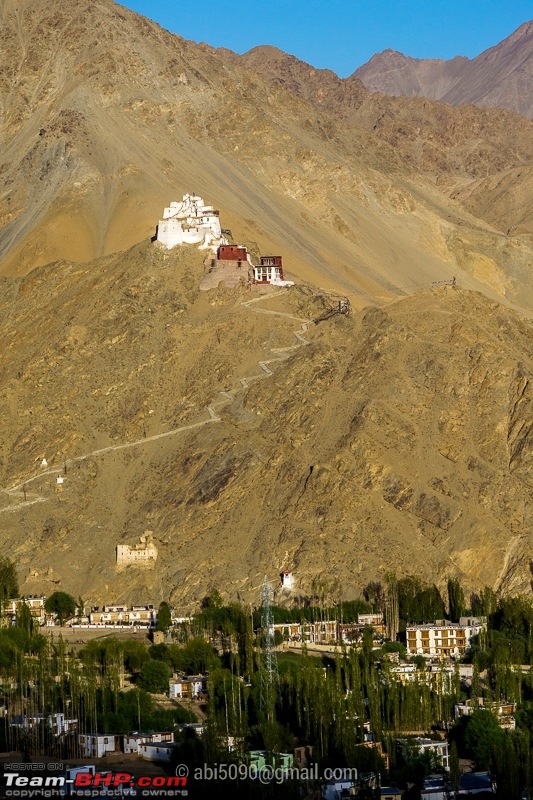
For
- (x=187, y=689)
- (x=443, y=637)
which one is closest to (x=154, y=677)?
(x=187, y=689)

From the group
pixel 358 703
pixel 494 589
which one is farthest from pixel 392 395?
pixel 358 703

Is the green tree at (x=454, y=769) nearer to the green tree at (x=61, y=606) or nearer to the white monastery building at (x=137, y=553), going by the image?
the green tree at (x=61, y=606)

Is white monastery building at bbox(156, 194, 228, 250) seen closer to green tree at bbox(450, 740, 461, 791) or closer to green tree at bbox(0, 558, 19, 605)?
green tree at bbox(0, 558, 19, 605)

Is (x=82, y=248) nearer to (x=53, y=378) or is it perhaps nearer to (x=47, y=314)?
(x=47, y=314)

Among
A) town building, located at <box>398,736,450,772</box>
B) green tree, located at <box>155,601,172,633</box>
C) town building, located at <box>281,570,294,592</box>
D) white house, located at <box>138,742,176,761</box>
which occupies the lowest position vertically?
town building, located at <box>398,736,450,772</box>

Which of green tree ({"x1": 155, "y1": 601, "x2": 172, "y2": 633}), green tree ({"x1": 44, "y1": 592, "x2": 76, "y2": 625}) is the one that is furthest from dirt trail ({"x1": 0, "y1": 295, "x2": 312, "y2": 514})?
green tree ({"x1": 155, "y1": 601, "x2": 172, "y2": 633})
